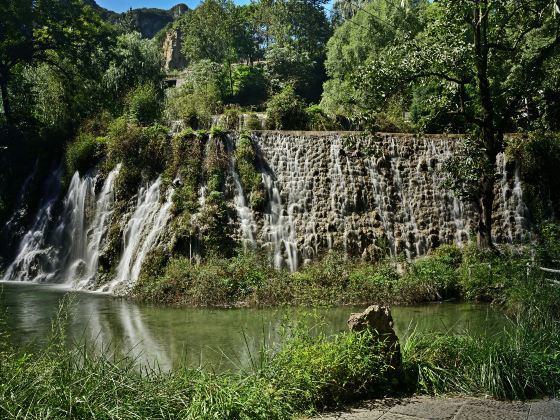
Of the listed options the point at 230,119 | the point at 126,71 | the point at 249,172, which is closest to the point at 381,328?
the point at 249,172

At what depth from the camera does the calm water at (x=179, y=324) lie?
8000 mm

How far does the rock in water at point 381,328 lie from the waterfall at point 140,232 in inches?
409

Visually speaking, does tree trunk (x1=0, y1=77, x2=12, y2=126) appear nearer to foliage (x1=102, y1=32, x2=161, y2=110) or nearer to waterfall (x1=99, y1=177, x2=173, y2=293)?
foliage (x1=102, y1=32, x2=161, y2=110)

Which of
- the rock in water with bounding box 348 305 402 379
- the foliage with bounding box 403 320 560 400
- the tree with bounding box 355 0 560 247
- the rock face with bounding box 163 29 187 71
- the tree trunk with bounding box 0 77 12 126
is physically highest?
the rock face with bounding box 163 29 187 71

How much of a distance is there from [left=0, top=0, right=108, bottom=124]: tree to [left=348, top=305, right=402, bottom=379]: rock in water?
2173 cm

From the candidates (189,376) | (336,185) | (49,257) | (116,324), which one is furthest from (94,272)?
(189,376)

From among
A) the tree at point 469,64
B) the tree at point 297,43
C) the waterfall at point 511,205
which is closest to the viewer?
the tree at point 469,64

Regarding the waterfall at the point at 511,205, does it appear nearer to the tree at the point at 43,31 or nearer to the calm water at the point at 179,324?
the calm water at the point at 179,324

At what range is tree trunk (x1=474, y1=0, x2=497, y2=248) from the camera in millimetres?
13594

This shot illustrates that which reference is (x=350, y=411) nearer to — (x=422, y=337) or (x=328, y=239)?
(x=422, y=337)

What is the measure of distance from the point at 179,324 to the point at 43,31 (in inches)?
692

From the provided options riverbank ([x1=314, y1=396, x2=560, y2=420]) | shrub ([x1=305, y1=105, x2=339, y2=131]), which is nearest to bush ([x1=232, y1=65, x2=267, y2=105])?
shrub ([x1=305, y1=105, x2=339, y2=131])

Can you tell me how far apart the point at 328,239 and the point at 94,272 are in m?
7.10

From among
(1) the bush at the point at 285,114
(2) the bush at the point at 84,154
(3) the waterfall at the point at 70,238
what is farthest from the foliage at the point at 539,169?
(2) the bush at the point at 84,154
